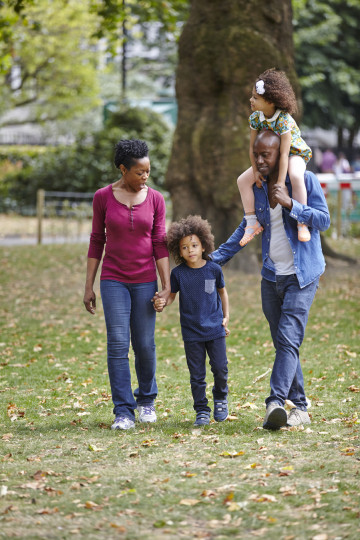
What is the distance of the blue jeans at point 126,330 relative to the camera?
5809mm

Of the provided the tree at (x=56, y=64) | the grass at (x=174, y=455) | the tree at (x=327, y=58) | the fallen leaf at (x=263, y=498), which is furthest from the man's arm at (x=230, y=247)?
the tree at (x=327, y=58)

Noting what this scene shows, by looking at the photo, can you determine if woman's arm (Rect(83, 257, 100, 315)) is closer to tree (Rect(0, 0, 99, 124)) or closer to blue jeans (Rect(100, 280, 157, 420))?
blue jeans (Rect(100, 280, 157, 420))

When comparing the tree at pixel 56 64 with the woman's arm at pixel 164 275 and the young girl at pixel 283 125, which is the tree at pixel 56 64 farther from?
the young girl at pixel 283 125

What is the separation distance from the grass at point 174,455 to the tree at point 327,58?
83.1 feet

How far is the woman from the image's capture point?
5.75m

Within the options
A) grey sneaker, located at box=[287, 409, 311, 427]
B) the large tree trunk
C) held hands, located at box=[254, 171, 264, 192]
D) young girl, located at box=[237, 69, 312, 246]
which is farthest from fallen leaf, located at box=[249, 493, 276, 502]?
the large tree trunk

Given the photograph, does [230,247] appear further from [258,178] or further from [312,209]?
[312,209]

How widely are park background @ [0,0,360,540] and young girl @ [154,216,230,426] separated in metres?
0.45

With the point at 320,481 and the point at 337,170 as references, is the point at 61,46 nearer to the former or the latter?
the point at 337,170

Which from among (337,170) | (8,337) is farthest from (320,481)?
(337,170)

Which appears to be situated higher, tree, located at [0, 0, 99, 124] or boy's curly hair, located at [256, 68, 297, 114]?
tree, located at [0, 0, 99, 124]

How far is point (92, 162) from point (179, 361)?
18.8 meters

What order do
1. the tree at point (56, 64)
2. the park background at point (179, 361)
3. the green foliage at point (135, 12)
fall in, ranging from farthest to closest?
the tree at point (56, 64) < the green foliage at point (135, 12) < the park background at point (179, 361)

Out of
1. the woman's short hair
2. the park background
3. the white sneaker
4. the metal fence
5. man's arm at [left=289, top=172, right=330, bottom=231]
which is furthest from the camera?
the metal fence
